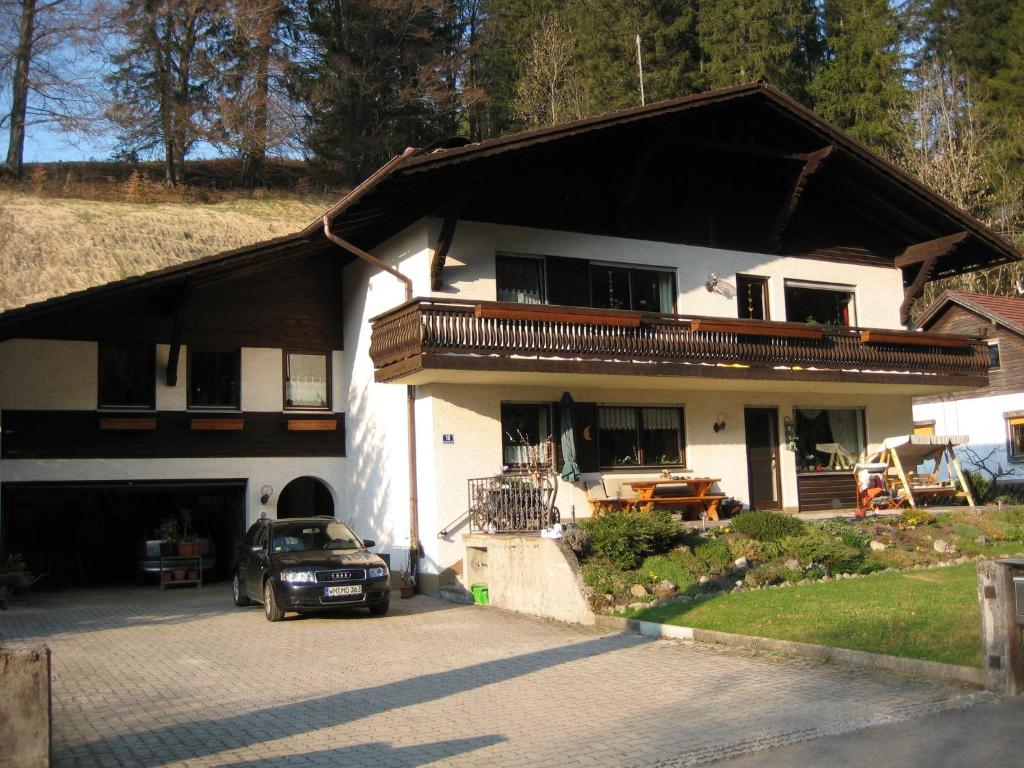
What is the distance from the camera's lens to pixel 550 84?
45.0 m

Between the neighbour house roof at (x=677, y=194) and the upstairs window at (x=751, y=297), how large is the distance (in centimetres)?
77

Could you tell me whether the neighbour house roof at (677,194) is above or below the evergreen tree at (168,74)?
below

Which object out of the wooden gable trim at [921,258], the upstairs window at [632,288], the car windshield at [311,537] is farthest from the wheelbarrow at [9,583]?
the wooden gable trim at [921,258]

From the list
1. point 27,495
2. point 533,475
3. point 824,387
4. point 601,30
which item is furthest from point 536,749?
point 601,30

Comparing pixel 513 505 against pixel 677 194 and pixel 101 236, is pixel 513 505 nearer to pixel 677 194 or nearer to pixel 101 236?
pixel 677 194

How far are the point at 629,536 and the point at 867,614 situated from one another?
13.5 feet

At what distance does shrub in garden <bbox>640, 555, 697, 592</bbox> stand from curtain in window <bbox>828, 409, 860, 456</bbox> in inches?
380

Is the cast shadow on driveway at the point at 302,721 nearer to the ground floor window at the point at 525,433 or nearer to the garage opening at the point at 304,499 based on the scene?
the ground floor window at the point at 525,433

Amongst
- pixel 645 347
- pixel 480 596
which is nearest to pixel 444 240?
pixel 645 347

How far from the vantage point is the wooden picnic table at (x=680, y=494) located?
18.7 m

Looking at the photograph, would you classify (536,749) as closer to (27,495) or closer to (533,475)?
(533,475)

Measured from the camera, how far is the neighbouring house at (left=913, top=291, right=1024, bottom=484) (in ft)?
107

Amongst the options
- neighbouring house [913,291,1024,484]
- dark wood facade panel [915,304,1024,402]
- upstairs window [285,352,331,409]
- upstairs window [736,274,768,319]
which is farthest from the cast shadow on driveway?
dark wood facade panel [915,304,1024,402]

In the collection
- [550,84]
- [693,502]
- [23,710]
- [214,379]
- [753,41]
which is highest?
[753,41]
